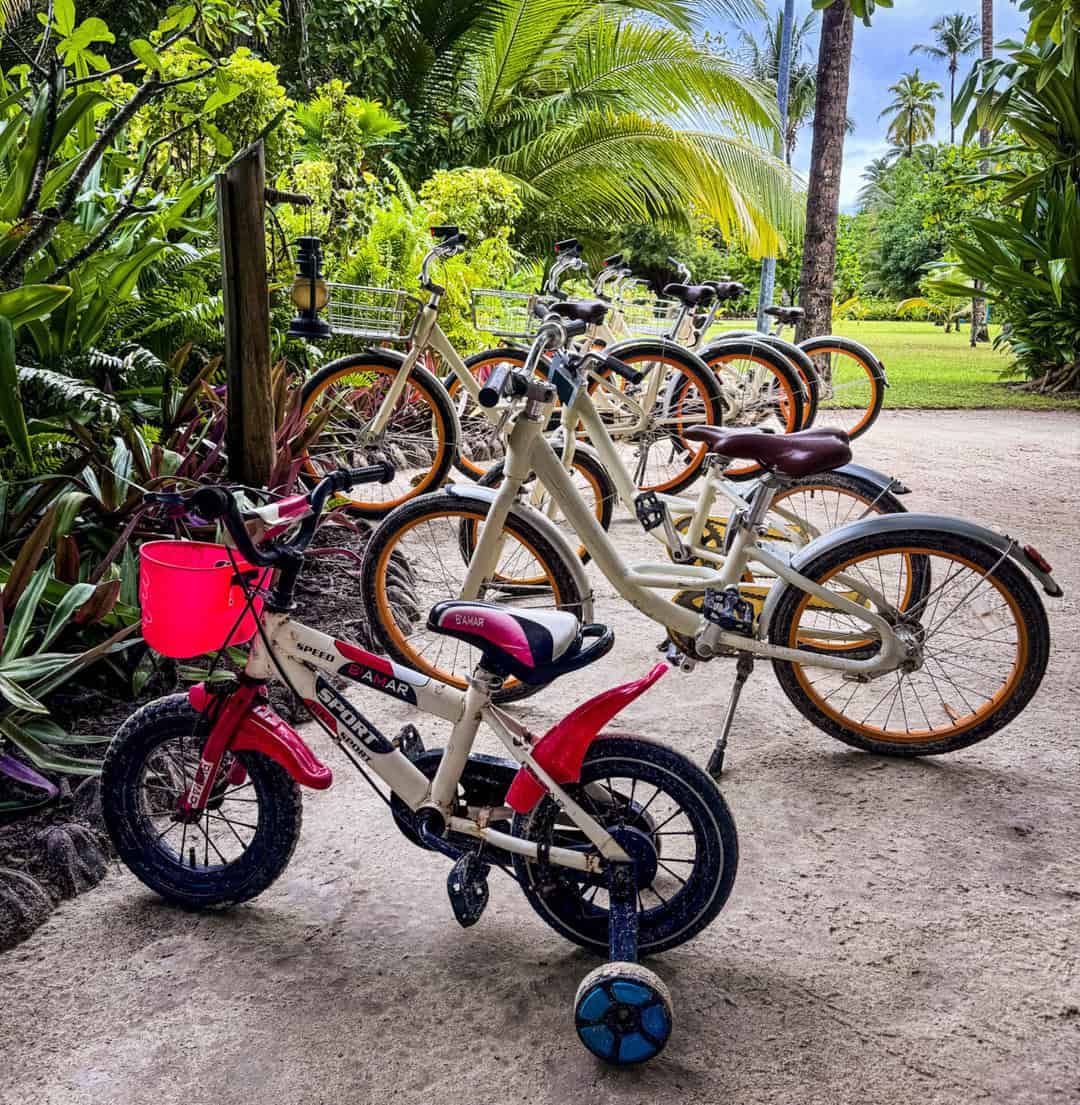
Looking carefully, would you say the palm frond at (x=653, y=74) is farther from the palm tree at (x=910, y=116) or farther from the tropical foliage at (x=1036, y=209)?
the palm tree at (x=910, y=116)

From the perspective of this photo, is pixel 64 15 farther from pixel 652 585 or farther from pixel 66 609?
pixel 652 585

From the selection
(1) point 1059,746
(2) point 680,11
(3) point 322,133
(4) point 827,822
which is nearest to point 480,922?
(4) point 827,822

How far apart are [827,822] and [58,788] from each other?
6.63ft

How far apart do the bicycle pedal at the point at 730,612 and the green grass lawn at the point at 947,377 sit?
793 centimetres

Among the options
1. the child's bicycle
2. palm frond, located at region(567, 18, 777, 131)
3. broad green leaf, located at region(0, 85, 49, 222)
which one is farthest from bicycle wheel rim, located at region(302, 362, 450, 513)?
palm frond, located at region(567, 18, 777, 131)

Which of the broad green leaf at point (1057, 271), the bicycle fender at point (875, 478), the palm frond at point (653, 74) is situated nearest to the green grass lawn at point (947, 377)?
the broad green leaf at point (1057, 271)

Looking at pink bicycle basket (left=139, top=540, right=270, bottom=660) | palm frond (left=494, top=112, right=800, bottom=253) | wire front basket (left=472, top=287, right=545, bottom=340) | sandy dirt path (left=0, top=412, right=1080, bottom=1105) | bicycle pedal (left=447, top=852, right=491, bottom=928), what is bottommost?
sandy dirt path (left=0, top=412, right=1080, bottom=1105)

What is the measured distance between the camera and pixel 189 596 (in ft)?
6.42

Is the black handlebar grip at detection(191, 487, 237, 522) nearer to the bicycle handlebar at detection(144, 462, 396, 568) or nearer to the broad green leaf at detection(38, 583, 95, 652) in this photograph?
the bicycle handlebar at detection(144, 462, 396, 568)

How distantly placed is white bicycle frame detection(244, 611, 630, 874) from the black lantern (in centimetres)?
274

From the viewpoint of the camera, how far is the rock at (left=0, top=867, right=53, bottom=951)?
221cm

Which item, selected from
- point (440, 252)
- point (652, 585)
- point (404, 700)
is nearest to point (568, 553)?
point (652, 585)

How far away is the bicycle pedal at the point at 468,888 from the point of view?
6.89 feet

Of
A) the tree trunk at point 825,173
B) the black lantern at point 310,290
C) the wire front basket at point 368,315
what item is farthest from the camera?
the tree trunk at point 825,173
